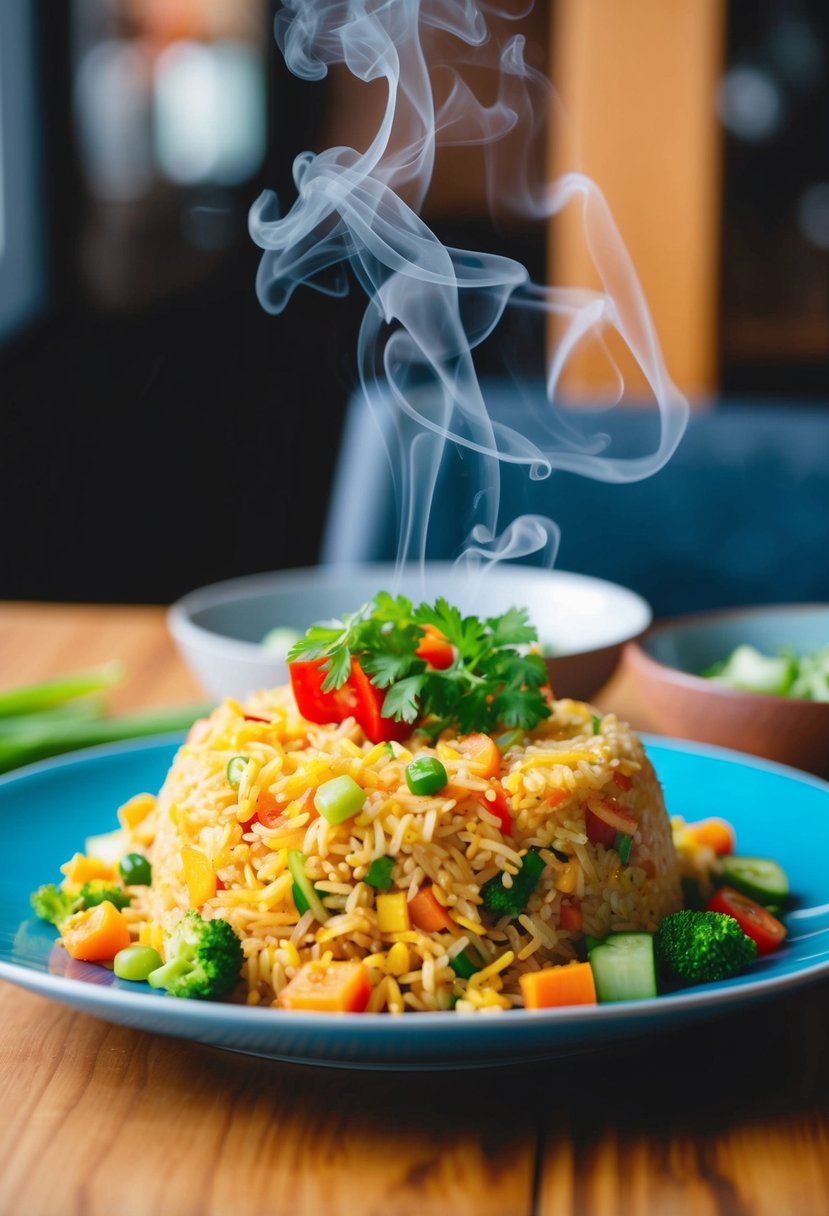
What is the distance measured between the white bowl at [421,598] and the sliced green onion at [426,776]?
79cm

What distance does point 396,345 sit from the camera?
2137 mm

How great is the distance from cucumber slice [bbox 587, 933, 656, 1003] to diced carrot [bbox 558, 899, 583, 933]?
2.1 inches

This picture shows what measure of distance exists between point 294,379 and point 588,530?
116 inches

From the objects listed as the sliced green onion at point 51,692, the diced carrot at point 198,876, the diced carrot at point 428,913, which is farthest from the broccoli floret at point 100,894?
the sliced green onion at point 51,692

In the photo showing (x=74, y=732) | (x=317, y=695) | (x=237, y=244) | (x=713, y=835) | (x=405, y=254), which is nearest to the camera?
(x=317, y=695)

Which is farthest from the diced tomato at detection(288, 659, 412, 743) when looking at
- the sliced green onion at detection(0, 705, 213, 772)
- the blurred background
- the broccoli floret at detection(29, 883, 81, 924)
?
the blurred background

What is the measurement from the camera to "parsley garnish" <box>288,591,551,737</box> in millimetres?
1489

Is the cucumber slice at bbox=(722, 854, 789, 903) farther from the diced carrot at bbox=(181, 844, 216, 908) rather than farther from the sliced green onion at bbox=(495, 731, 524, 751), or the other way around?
the diced carrot at bbox=(181, 844, 216, 908)

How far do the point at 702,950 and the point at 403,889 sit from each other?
0.29 metres

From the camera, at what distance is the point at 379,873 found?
1.33 metres

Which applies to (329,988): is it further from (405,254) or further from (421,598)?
(421,598)

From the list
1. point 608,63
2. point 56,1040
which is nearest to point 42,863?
point 56,1040

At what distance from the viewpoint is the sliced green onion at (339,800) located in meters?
1.33

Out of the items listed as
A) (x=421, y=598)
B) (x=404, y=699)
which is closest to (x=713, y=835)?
(x=404, y=699)
